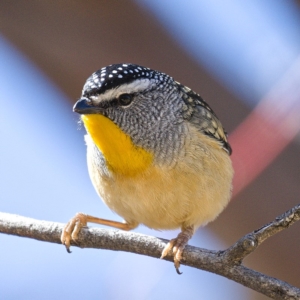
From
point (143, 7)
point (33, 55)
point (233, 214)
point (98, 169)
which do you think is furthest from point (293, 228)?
point (33, 55)

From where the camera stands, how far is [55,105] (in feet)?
12.4

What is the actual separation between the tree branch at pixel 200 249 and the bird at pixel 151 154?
0.34ft

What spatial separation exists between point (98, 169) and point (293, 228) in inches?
45.1

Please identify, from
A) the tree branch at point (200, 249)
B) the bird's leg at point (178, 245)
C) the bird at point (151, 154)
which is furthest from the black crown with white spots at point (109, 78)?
the bird's leg at point (178, 245)

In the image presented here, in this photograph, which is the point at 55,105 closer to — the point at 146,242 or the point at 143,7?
the point at 143,7

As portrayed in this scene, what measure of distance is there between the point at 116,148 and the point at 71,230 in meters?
0.46

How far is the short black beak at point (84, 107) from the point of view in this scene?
2.68 m

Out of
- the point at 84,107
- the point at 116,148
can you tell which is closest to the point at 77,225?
the point at 116,148

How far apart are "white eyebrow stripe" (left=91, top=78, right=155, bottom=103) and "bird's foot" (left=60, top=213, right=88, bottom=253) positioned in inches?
23.9

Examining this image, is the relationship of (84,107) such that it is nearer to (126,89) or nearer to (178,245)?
(126,89)

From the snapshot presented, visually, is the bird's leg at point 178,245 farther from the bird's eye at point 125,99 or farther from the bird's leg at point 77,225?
the bird's eye at point 125,99

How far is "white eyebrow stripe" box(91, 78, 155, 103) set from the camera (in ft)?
9.10

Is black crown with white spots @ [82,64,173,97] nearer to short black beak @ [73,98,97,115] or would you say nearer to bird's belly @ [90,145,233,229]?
short black beak @ [73,98,97,115]

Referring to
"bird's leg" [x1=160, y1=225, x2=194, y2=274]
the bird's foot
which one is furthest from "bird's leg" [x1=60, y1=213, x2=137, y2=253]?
"bird's leg" [x1=160, y1=225, x2=194, y2=274]
